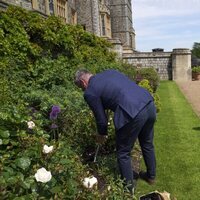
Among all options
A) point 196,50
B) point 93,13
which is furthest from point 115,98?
point 196,50

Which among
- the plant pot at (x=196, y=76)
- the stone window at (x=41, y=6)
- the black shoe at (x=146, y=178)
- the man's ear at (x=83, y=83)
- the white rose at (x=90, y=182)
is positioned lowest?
the plant pot at (x=196, y=76)

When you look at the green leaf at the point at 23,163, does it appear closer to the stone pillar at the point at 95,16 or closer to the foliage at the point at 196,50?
the stone pillar at the point at 95,16

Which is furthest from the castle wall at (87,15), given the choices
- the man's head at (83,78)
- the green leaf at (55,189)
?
the green leaf at (55,189)

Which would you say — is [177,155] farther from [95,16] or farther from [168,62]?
[95,16]

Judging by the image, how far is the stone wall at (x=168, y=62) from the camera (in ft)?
84.2

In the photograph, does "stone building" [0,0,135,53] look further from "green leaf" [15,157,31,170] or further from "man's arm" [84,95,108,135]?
"green leaf" [15,157,31,170]

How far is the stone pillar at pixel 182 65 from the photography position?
25625 millimetres

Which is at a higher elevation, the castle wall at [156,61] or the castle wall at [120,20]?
the castle wall at [120,20]

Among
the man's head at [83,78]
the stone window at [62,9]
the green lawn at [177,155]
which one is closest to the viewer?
the man's head at [83,78]

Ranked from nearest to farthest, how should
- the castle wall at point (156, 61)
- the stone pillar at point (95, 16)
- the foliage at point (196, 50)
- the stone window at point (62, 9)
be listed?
the stone window at point (62, 9) < the castle wall at point (156, 61) < the stone pillar at point (95, 16) < the foliage at point (196, 50)

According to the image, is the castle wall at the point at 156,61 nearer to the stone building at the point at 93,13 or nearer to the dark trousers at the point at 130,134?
the stone building at the point at 93,13

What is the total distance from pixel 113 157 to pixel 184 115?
5729mm

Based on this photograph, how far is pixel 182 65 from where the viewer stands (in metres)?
25.7

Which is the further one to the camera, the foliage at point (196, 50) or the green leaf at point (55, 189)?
the foliage at point (196, 50)
